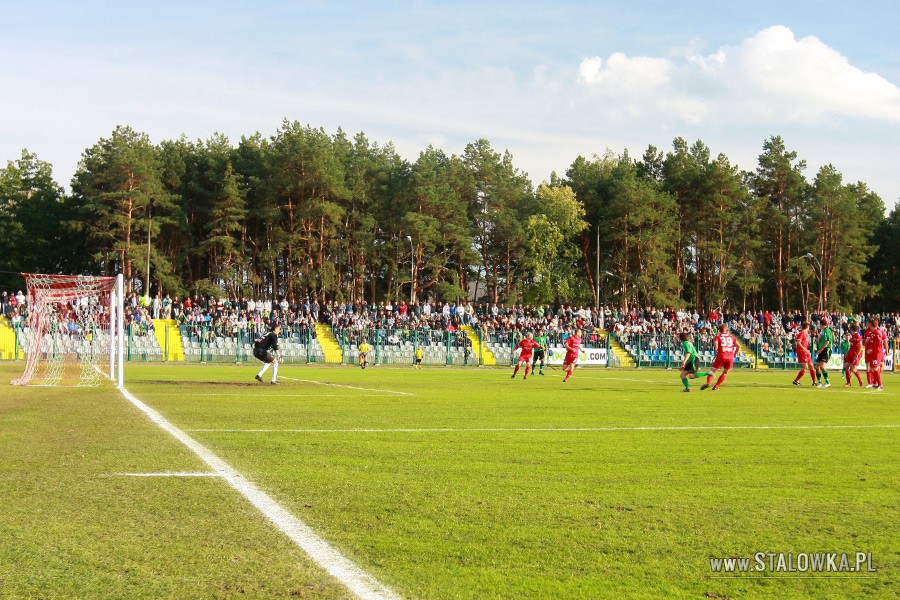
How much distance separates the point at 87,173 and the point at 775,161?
6297 cm

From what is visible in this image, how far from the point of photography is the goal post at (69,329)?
25.5 meters

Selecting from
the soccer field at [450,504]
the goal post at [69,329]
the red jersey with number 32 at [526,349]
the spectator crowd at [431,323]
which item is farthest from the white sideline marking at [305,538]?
the spectator crowd at [431,323]

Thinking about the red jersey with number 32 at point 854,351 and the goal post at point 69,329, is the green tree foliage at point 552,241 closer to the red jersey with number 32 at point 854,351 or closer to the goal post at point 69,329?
the red jersey with number 32 at point 854,351

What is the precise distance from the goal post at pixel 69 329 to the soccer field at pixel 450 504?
1148 cm

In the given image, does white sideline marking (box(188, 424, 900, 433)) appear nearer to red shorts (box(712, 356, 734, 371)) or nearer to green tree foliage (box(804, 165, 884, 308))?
red shorts (box(712, 356, 734, 371))

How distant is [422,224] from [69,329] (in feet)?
152

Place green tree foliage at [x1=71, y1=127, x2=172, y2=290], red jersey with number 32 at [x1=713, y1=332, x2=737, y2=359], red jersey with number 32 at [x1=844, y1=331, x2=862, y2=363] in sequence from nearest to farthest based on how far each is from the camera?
red jersey with number 32 at [x1=713, y1=332, x2=737, y2=359]
red jersey with number 32 at [x1=844, y1=331, x2=862, y2=363]
green tree foliage at [x1=71, y1=127, x2=172, y2=290]

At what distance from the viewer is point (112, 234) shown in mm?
70500

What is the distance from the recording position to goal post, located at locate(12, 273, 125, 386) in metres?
25.5

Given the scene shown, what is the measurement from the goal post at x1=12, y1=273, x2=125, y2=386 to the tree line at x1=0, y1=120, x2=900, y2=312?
40.3 m

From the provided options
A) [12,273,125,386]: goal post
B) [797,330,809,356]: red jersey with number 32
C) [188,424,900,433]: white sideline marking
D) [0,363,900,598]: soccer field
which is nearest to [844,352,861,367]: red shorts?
[797,330,809,356]: red jersey with number 32

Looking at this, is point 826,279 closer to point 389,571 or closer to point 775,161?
point 775,161

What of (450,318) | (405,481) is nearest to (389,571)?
(405,481)

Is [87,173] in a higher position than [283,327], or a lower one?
higher
